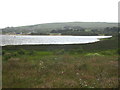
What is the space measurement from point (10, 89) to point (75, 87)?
3.84m

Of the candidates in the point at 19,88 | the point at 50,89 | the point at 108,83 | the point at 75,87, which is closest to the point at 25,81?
the point at 19,88

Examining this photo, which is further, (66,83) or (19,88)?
(66,83)

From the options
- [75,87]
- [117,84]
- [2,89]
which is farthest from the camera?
[117,84]

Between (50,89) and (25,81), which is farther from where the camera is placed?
(25,81)

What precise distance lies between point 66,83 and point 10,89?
11.4ft

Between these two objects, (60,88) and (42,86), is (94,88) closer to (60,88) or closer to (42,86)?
(60,88)

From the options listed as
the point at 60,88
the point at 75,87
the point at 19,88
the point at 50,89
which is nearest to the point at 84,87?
the point at 75,87

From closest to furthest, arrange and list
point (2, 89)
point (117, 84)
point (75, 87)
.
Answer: point (2, 89) → point (75, 87) → point (117, 84)

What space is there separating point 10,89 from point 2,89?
0.44 meters

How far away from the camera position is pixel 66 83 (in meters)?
10.0

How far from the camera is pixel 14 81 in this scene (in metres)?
10.5

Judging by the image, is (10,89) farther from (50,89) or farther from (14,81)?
(50,89)

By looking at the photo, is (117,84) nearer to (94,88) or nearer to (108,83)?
(108,83)

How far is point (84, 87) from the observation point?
31.3 ft
